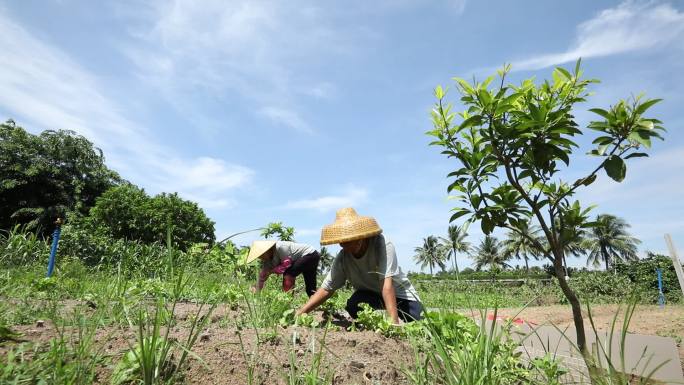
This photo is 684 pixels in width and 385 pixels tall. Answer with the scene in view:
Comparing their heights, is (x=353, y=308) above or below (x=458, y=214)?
below

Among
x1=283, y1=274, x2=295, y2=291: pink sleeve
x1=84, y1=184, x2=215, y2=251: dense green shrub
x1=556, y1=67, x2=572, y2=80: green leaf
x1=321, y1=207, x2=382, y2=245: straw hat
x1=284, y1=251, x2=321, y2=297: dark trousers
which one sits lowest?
x1=283, y1=274, x2=295, y2=291: pink sleeve

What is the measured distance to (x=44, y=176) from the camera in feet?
96.8

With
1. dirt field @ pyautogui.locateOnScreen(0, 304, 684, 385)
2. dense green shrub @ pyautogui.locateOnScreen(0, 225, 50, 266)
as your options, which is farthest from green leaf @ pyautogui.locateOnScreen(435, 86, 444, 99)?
dense green shrub @ pyautogui.locateOnScreen(0, 225, 50, 266)

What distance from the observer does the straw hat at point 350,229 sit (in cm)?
333

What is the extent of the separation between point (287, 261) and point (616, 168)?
184 inches

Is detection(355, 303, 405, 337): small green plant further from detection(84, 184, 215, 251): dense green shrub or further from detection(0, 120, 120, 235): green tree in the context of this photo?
detection(0, 120, 120, 235): green tree

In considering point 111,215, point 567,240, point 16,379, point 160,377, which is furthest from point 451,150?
point 111,215

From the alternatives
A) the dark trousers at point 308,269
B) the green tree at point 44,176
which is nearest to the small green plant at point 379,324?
the dark trousers at point 308,269

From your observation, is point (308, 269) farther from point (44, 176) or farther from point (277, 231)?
point (44, 176)

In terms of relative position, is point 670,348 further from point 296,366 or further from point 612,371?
point 296,366

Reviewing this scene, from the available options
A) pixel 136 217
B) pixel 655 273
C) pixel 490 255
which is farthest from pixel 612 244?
pixel 136 217

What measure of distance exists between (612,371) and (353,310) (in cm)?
266

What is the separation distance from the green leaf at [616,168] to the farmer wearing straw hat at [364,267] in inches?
65.0

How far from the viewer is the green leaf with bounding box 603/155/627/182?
7.01 ft
